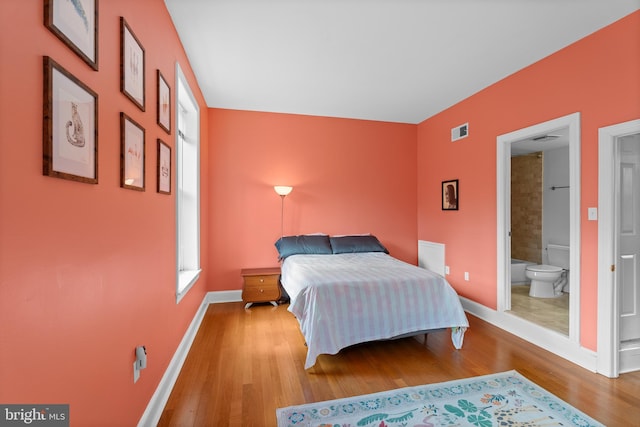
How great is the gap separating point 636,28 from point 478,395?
113 inches

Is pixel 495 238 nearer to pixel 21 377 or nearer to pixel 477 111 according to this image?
pixel 477 111

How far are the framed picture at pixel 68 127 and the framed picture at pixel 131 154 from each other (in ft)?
0.86

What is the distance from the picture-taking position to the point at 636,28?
2133 millimetres

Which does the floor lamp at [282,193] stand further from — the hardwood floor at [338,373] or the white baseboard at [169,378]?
the hardwood floor at [338,373]

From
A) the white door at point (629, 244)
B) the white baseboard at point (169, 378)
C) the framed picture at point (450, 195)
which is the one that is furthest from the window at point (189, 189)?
the white door at point (629, 244)

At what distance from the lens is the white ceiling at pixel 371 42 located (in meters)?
2.14

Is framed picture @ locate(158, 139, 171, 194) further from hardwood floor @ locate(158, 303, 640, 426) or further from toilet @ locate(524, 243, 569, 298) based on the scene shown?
toilet @ locate(524, 243, 569, 298)

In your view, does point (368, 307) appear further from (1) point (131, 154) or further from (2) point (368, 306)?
(1) point (131, 154)

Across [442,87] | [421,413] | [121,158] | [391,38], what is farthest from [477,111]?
[121,158]

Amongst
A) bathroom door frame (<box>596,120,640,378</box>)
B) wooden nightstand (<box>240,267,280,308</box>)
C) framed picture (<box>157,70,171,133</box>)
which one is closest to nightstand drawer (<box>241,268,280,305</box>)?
wooden nightstand (<box>240,267,280,308</box>)

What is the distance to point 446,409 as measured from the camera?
1887mm

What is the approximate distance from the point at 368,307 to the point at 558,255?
4440mm

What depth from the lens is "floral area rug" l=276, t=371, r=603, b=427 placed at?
1.77 meters

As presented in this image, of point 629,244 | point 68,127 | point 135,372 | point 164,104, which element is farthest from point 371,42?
point 135,372
